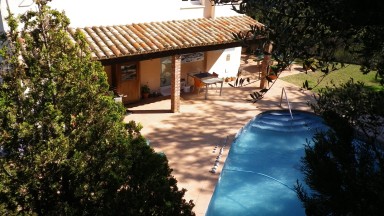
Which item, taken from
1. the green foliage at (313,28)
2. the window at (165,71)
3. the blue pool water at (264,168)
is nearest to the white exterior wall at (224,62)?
the window at (165,71)

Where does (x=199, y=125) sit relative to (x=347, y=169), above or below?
below

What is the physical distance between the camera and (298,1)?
4402mm

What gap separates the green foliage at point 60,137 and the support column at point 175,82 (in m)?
9.38

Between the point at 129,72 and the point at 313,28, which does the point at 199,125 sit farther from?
the point at 313,28

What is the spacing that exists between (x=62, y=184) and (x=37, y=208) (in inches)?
19.5

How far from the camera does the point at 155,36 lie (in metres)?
14.9

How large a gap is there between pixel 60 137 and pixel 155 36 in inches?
406

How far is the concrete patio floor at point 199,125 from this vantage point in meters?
11.6

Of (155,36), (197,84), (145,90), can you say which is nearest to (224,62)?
(197,84)

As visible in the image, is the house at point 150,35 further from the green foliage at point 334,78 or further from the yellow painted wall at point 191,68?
the green foliage at point 334,78

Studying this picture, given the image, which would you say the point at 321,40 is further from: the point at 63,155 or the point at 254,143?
the point at 254,143

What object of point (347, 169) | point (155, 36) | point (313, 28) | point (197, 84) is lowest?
point (197, 84)

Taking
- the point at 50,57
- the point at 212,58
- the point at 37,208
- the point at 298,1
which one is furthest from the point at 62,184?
the point at 212,58

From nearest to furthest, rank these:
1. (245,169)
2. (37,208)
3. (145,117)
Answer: (37,208)
(245,169)
(145,117)
